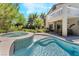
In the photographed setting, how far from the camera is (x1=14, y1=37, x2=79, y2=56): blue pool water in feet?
12.3

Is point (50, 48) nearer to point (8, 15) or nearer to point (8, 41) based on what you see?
point (8, 41)

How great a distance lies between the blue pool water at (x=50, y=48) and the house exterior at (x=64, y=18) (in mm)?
322

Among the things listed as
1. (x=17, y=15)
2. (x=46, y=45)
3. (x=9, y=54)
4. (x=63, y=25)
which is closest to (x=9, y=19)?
(x=17, y=15)

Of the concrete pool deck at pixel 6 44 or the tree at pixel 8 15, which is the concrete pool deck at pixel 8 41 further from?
the tree at pixel 8 15

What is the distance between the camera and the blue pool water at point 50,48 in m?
3.76

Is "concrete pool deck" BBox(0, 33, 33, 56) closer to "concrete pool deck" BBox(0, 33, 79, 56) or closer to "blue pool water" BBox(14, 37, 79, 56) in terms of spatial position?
"concrete pool deck" BBox(0, 33, 79, 56)

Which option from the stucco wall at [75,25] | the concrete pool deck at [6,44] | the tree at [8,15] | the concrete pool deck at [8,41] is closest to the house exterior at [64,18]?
the stucco wall at [75,25]

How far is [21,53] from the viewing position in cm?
376

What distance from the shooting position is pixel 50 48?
3.84 metres

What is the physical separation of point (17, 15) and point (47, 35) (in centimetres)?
109

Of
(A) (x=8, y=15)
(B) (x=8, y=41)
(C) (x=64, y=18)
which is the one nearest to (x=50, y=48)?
Result: (C) (x=64, y=18)

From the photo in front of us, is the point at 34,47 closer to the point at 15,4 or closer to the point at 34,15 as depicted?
the point at 34,15

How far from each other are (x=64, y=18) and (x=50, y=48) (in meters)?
0.99

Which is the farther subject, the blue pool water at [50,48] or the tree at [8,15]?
the tree at [8,15]
